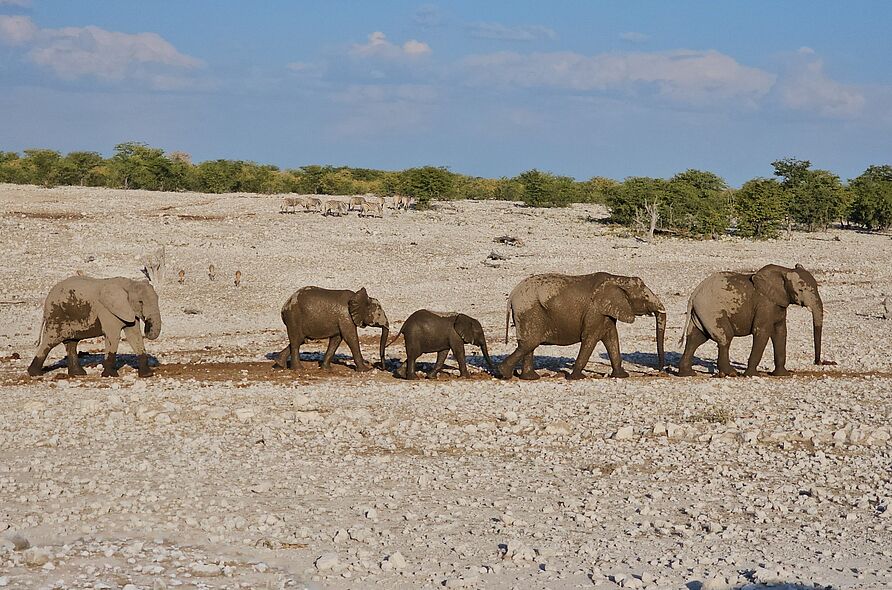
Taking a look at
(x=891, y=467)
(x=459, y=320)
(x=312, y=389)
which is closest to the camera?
(x=891, y=467)

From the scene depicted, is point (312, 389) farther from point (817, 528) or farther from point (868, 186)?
point (868, 186)

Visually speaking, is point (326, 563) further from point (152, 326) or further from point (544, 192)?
point (544, 192)

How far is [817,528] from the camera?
28.3ft

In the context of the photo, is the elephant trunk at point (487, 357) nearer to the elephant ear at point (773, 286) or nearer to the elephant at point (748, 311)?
the elephant at point (748, 311)

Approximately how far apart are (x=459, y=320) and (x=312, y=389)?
2.98 meters

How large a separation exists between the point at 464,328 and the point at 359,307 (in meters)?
1.87

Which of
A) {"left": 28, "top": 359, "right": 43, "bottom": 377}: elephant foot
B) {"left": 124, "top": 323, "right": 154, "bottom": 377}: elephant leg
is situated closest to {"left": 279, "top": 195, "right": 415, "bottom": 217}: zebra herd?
{"left": 124, "top": 323, "right": 154, "bottom": 377}: elephant leg

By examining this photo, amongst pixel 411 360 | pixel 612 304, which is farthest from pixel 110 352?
pixel 612 304

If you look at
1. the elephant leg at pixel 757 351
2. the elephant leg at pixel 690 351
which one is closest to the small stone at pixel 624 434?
the elephant leg at pixel 690 351

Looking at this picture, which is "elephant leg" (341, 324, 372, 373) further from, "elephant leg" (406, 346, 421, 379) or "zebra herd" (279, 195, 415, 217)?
"zebra herd" (279, 195, 415, 217)

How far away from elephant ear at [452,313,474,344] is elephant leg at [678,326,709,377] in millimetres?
3632

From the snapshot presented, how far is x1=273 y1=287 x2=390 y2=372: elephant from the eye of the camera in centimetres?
1788

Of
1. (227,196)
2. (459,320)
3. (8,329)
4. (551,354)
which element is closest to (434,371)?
(459,320)

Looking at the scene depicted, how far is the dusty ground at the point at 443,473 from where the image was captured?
7.80m
